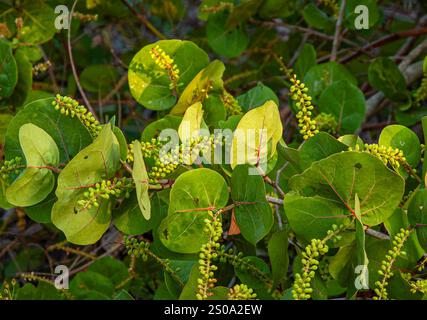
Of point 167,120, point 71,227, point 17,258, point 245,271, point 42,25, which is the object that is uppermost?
point 42,25

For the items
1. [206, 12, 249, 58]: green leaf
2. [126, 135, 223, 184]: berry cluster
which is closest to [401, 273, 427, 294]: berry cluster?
[126, 135, 223, 184]: berry cluster

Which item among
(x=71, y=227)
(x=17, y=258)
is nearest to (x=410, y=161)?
(x=71, y=227)

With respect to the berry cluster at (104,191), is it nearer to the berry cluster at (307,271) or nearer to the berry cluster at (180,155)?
the berry cluster at (180,155)

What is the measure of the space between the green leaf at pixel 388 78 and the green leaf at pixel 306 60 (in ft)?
0.44

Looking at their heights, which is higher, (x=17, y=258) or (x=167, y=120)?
(x=167, y=120)

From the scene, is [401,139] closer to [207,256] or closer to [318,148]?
[318,148]

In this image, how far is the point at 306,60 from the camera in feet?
5.20

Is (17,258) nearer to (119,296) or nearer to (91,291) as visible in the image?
(91,291)

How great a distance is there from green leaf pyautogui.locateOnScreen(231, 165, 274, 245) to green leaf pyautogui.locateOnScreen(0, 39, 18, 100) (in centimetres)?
55

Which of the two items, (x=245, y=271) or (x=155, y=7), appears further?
(x=155, y=7)

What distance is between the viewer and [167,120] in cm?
115

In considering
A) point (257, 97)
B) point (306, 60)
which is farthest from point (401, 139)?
point (306, 60)

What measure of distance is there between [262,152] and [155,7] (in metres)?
1.11

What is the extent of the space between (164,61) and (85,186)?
28 centimetres
